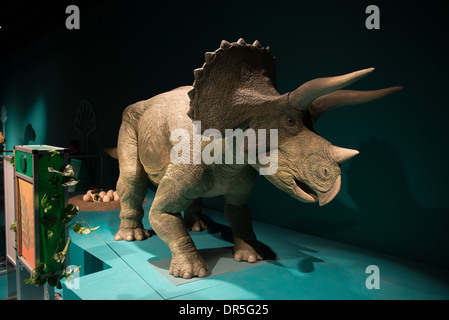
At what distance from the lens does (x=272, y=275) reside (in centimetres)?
226

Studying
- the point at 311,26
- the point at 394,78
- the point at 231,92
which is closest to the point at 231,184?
the point at 231,92

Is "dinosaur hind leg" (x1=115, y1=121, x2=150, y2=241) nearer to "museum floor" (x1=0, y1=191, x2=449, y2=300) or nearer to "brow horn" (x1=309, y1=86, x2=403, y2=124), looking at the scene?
"museum floor" (x1=0, y1=191, x2=449, y2=300)

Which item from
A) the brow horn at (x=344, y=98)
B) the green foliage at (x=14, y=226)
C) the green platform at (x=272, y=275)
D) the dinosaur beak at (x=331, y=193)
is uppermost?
the brow horn at (x=344, y=98)

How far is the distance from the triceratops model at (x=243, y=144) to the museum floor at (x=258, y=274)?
0.17 m

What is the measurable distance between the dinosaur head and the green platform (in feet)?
2.25

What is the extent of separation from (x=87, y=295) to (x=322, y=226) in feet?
6.76

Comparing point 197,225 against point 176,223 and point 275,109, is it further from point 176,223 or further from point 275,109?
point 275,109

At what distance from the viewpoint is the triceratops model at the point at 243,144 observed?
5.51 ft

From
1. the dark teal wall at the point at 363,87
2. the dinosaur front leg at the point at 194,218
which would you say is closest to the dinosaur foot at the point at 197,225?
the dinosaur front leg at the point at 194,218

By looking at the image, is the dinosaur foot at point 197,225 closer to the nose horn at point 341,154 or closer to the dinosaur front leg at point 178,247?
the dinosaur front leg at point 178,247

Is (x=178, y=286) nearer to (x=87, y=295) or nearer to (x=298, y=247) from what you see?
(x=87, y=295)

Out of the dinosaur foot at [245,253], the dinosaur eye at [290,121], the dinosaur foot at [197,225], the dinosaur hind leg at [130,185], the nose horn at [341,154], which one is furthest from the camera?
the dinosaur foot at [197,225]

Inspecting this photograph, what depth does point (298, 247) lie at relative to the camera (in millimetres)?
2861

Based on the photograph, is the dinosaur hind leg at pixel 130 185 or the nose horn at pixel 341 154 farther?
the dinosaur hind leg at pixel 130 185
